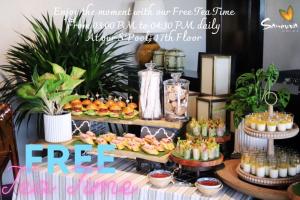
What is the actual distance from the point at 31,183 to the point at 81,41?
3.66 ft

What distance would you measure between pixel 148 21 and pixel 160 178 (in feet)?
5.66

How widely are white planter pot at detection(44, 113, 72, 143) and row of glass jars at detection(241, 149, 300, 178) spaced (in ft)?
3.00

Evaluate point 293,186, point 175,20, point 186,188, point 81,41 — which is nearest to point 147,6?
point 175,20

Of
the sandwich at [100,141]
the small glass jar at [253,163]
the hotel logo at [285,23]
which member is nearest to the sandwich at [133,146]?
the sandwich at [100,141]

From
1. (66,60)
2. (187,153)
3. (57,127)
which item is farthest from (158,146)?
(66,60)

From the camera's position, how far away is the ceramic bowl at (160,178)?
5.48 ft

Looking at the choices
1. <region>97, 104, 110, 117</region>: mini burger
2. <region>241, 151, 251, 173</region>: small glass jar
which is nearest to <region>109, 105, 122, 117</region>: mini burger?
<region>97, 104, 110, 117</region>: mini burger

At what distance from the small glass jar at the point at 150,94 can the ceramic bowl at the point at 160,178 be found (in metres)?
0.38

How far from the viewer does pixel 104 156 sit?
1862mm

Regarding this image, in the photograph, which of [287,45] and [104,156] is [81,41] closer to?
[104,156]

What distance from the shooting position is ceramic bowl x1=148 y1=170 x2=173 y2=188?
167 cm

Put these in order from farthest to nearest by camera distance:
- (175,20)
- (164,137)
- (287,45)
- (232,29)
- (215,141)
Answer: (175,20)
(232,29)
(287,45)
(164,137)
(215,141)

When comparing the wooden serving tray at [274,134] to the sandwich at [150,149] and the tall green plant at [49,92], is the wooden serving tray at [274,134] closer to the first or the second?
the sandwich at [150,149]

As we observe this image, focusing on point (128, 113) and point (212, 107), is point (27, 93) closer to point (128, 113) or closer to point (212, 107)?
point (128, 113)
